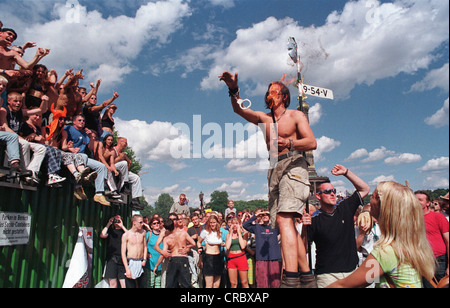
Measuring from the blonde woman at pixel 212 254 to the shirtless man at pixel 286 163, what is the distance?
468 cm

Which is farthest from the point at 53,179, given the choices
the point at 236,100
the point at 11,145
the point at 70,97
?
the point at 236,100

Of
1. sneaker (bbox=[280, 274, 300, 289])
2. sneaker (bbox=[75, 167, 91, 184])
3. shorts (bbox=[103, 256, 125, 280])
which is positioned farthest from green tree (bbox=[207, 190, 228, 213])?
sneaker (bbox=[280, 274, 300, 289])

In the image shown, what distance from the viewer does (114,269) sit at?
705 centimetres

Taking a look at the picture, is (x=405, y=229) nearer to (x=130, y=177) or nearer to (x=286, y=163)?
(x=286, y=163)

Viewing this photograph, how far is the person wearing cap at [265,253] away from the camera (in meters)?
7.36

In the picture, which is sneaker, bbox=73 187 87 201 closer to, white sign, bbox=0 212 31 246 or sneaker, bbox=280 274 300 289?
white sign, bbox=0 212 31 246

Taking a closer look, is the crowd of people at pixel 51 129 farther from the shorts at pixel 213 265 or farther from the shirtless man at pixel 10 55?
the shorts at pixel 213 265

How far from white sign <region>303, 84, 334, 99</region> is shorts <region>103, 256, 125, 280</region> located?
18.7 ft

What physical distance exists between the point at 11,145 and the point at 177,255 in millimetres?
4922

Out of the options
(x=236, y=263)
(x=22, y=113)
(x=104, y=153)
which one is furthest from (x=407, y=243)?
(x=104, y=153)

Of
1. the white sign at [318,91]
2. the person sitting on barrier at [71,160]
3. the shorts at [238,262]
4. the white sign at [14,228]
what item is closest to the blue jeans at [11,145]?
the white sign at [14,228]
